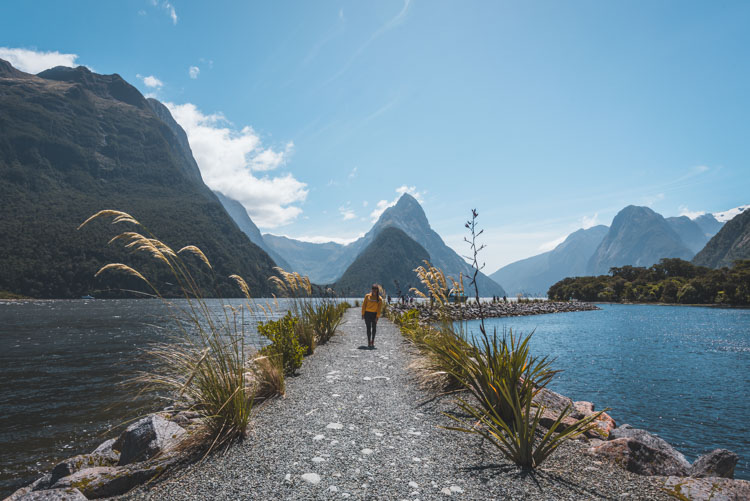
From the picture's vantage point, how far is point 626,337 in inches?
887

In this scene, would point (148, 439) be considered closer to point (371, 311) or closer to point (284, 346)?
point (284, 346)

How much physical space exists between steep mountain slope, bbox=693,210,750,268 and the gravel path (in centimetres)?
17622

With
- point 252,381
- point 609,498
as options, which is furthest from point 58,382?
point 609,498

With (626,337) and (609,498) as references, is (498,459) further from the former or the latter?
(626,337)

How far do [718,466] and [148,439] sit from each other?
271 inches

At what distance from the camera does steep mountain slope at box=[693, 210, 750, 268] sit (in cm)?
12875

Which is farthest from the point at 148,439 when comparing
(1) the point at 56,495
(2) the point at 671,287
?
(2) the point at 671,287

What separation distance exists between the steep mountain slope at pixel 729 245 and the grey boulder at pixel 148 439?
17913 cm

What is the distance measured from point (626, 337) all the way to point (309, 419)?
25.4 meters

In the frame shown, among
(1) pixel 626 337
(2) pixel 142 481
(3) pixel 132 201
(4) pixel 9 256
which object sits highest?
(3) pixel 132 201

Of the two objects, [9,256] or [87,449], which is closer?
[87,449]

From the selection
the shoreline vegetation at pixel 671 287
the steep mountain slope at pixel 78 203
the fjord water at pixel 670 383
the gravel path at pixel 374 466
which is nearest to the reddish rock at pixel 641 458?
the gravel path at pixel 374 466

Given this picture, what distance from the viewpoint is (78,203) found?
117375 millimetres

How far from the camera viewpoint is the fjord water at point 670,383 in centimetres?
723
